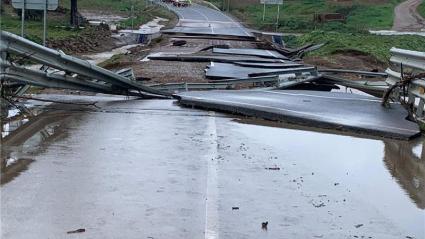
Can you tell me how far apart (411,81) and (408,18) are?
70.1 metres

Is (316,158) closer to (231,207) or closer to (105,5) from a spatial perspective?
(231,207)

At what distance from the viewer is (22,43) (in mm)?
10656

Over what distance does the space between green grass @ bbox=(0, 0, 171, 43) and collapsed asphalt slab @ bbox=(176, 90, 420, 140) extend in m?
20.8

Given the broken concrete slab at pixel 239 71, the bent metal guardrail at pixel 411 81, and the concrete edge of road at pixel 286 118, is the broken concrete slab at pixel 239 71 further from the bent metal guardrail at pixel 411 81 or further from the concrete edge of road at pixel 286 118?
the concrete edge of road at pixel 286 118

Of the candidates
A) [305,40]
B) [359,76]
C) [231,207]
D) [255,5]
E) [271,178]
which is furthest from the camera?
[255,5]

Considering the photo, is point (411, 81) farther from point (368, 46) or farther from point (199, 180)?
point (368, 46)

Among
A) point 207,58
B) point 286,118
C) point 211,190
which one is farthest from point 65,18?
point 211,190

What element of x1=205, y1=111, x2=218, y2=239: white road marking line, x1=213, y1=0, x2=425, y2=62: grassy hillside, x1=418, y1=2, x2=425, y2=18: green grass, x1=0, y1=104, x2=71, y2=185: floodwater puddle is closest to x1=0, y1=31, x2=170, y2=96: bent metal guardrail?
x1=0, y1=104, x2=71, y2=185: floodwater puddle

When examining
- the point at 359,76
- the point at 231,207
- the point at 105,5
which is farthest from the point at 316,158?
the point at 105,5

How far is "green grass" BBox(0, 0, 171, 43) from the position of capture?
129ft

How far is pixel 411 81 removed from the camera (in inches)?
456

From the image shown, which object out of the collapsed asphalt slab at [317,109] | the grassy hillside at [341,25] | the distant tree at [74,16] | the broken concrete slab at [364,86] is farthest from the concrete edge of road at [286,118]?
the distant tree at [74,16]

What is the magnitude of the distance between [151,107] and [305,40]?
24722 mm

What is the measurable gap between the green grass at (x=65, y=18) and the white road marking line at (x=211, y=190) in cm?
2367
